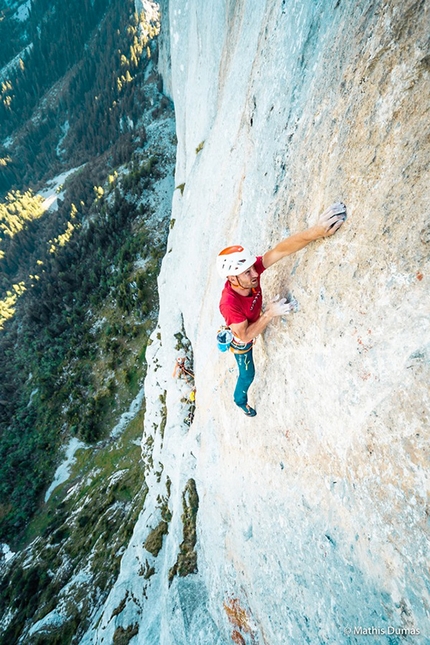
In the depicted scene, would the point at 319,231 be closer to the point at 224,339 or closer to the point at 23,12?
the point at 224,339

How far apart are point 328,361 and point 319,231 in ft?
6.65

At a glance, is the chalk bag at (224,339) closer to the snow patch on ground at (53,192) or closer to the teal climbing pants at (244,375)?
the teal climbing pants at (244,375)

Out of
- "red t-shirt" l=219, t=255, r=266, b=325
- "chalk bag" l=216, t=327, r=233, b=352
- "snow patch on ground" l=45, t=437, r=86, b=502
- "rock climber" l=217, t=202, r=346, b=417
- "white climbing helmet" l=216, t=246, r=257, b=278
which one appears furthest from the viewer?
"snow patch on ground" l=45, t=437, r=86, b=502

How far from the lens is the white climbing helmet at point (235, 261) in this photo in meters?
5.10

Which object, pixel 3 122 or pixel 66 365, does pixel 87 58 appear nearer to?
pixel 3 122

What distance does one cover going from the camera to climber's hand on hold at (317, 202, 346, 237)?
14.4 feet

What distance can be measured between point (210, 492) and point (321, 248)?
984cm

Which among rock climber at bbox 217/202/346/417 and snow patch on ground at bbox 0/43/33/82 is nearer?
rock climber at bbox 217/202/346/417

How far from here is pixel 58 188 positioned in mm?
93812

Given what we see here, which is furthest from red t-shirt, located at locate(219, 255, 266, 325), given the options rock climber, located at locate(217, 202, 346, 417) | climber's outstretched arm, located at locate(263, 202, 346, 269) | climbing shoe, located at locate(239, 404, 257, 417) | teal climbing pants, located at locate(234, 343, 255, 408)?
climbing shoe, located at locate(239, 404, 257, 417)

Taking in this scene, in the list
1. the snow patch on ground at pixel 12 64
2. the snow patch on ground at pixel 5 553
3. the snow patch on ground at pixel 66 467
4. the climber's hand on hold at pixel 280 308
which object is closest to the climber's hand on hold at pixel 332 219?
the climber's hand on hold at pixel 280 308

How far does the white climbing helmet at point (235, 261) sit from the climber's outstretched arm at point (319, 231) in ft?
1.43

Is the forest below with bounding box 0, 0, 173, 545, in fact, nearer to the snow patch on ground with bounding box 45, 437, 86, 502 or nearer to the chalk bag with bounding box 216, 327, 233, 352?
the snow patch on ground with bounding box 45, 437, 86, 502

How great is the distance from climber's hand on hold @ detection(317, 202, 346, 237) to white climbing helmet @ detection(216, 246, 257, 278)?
1.18m
